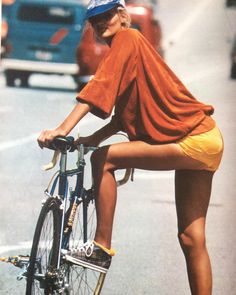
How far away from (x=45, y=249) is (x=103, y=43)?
6.31ft

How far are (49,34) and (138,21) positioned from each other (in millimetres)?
837

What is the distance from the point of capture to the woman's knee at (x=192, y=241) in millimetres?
5000

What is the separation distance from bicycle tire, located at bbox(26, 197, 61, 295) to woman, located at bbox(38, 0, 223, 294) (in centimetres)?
10

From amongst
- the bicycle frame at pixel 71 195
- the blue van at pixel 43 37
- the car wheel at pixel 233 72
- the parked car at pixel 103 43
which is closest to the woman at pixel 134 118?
the bicycle frame at pixel 71 195

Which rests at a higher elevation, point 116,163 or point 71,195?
point 116,163

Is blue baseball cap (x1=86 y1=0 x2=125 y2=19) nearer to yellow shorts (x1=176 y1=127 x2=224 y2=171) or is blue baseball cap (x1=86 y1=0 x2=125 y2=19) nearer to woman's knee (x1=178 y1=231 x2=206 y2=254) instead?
yellow shorts (x1=176 y1=127 x2=224 y2=171)

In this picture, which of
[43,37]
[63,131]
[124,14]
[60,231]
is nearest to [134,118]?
[63,131]

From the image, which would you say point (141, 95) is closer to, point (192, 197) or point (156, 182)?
point (192, 197)

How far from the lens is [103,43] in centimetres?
635

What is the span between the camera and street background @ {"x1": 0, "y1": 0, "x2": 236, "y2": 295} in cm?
603

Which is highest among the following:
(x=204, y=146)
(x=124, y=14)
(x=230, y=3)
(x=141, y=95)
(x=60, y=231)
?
(x=124, y=14)

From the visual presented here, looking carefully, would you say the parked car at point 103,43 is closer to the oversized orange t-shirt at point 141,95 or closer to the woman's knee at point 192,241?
the oversized orange t-shirt at point 141,95

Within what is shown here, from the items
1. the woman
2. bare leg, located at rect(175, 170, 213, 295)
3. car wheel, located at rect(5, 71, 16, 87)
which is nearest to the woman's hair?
the woman

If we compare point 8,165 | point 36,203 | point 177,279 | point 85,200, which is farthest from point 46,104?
point 85,200
